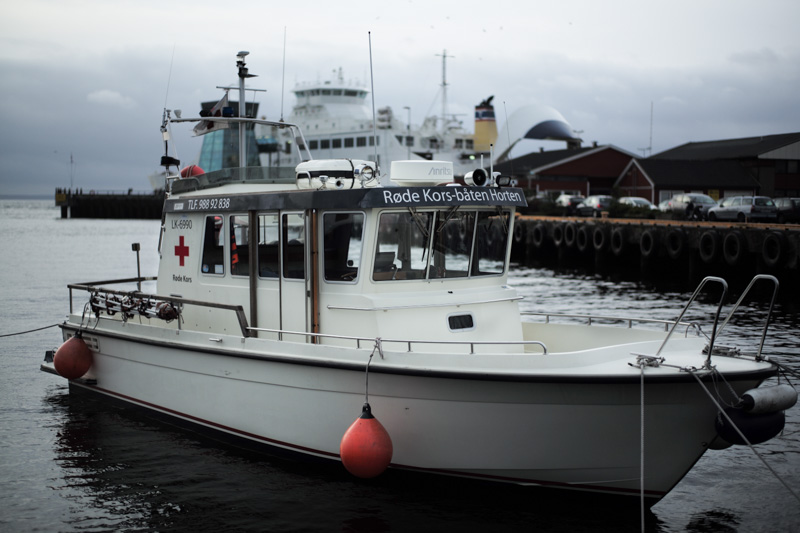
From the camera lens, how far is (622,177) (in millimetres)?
47406

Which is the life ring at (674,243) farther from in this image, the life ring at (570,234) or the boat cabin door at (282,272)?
the boat cabin door at (282,272)

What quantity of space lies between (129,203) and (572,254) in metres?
69.8

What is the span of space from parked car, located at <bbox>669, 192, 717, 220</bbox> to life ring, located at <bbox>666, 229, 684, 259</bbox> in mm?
5604

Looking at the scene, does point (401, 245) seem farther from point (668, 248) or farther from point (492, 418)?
point (668, 248)

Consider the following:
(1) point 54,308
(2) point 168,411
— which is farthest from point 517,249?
(2) point 168,411

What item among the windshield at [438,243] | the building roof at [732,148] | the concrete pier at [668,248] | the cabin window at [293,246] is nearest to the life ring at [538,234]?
the concrete pier at [668,248]

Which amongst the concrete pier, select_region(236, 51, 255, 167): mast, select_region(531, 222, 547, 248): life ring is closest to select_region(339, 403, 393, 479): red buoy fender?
select_region(236, 51, 255, 167): mast

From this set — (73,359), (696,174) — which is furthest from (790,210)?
(73,359)

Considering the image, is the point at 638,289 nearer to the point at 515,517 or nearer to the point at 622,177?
the point at 515,517

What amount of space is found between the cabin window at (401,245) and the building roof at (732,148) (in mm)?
33904

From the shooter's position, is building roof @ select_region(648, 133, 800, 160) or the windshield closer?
the windshield

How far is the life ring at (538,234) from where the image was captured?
3375 cm

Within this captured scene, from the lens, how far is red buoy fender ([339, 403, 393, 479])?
6527 mm

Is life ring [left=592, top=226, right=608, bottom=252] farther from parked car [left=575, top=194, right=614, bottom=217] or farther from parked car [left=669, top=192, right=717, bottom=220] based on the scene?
parked car [left=575, top=194, right=614, bottom=217]
